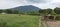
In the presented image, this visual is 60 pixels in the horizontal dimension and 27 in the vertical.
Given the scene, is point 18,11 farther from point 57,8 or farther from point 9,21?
point 57,8

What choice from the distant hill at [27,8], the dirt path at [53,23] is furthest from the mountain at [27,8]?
the dirt path at [53,23]

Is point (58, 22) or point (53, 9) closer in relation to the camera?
point (53, 9)

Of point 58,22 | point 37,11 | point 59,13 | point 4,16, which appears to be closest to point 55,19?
point 58,22

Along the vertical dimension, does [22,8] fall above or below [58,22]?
above

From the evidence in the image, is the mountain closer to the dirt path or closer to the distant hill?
the distant hill

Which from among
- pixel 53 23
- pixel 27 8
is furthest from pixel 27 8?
pixel 53 23

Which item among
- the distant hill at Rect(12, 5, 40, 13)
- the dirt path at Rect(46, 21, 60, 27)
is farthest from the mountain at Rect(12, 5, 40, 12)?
the dirt path at Rect(46, 21, 60, 27)

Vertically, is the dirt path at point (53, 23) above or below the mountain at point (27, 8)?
below

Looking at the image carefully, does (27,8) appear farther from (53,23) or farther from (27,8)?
(53,23)

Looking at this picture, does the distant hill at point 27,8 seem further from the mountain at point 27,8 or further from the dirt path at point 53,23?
the dirt path at point 53,23

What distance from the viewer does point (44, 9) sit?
277cm

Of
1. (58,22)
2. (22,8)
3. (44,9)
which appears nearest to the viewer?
(22,8)

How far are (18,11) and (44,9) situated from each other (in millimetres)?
427

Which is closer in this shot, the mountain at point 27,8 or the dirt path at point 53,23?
the mountain at point 27,8
